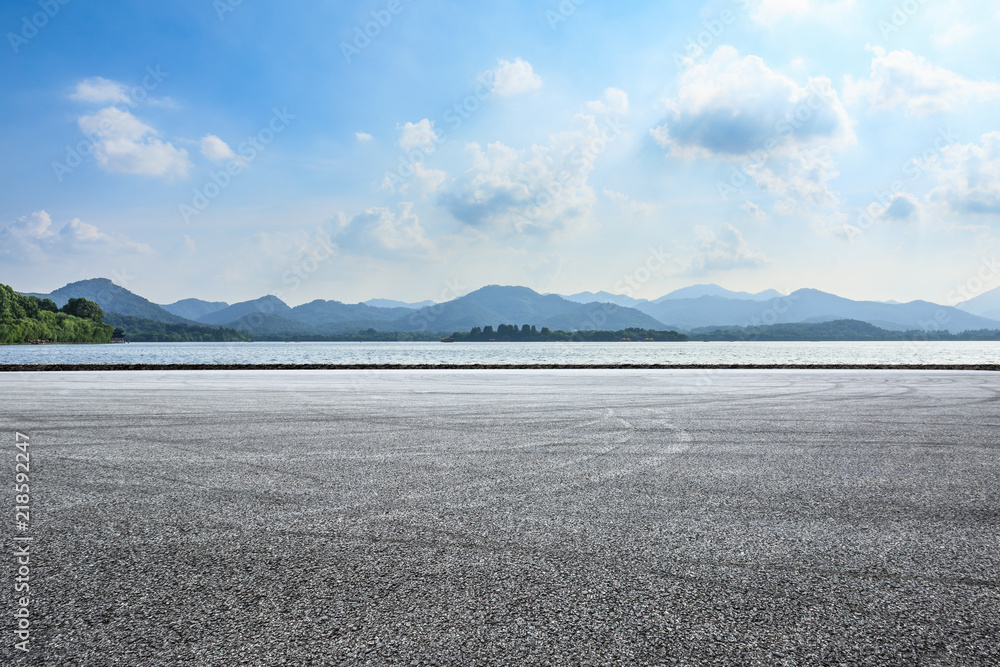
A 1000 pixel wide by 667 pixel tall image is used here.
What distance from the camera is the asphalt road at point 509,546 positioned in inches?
98.9

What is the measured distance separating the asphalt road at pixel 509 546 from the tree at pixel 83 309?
15277 cm

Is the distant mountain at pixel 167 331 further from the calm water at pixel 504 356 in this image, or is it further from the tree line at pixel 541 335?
the calm water at pixel 504 356

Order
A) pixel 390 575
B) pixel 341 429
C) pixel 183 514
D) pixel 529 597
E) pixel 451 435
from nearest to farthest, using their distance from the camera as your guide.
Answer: pixel 529 597
pixel 390 575
pixel 183 514
pixel 451 435
pixel 341 429

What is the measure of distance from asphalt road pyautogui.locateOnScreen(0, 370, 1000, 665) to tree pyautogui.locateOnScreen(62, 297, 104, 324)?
15277 cm

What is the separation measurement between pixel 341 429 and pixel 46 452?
11.4ft

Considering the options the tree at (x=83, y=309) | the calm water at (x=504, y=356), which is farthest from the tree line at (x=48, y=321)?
the calm water at (x=504, y=356)

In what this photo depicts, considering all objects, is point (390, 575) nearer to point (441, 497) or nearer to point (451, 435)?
point (441, 497)

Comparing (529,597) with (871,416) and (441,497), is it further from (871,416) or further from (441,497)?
(871,416)

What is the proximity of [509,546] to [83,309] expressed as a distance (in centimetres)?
16151

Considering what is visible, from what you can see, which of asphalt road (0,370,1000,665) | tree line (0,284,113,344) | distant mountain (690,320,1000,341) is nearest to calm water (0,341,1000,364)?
tree line (0,284,113,344)

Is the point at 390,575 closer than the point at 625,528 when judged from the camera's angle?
Yes

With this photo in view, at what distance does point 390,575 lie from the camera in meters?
3.16

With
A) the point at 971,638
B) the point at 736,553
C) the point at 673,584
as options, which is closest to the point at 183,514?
the point at 673,584

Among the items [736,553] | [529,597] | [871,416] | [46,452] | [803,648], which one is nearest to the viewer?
[803,648]
